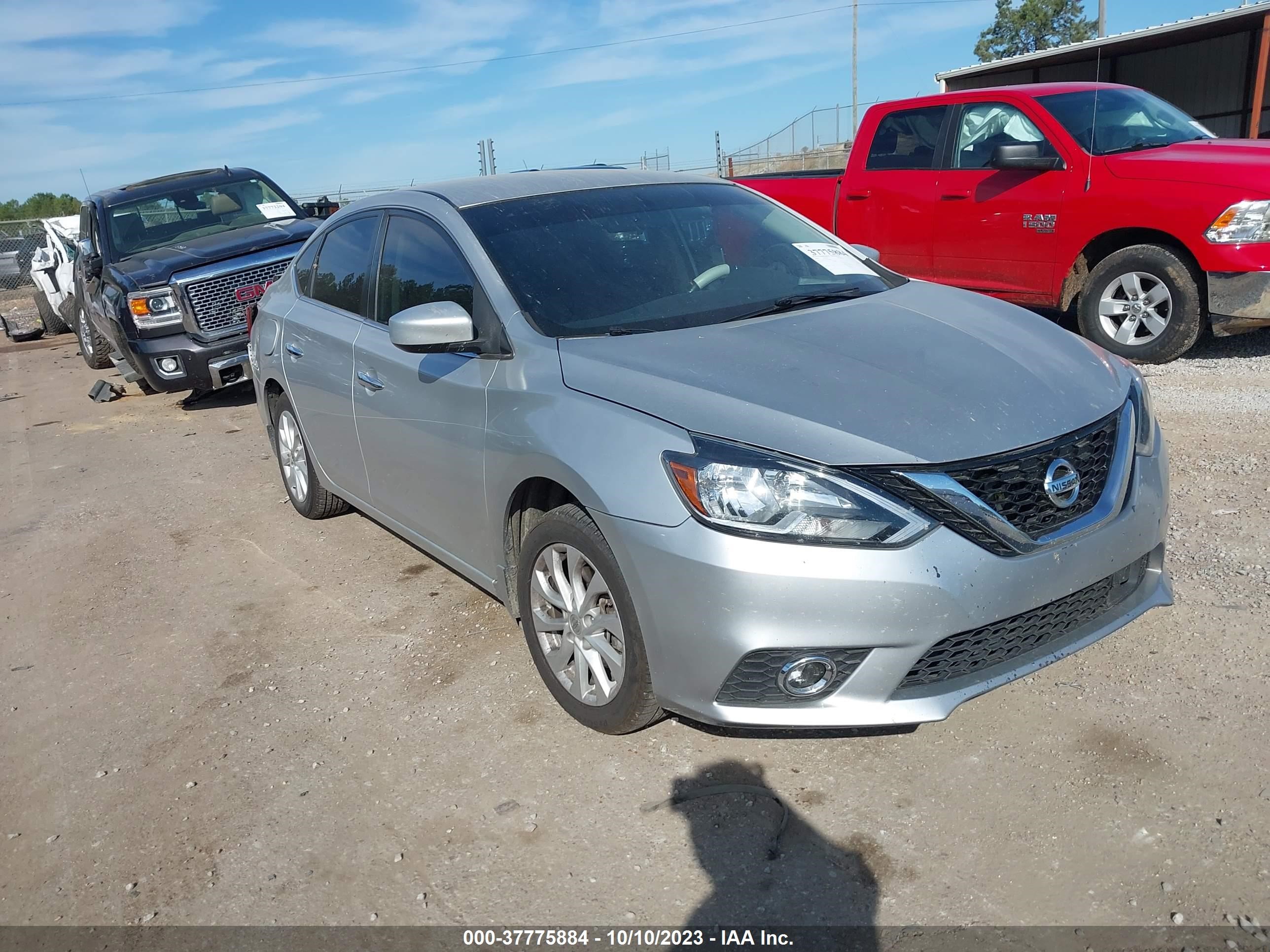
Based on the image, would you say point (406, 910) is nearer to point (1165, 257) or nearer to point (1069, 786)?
point (1069, 786)

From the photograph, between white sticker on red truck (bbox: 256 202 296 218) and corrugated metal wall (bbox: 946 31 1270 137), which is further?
corrugated metal wall (bbox: 946 31 1270 137)

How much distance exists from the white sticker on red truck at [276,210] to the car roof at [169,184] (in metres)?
0.50

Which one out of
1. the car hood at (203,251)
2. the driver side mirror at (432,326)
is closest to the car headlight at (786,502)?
the driver side mirror at (432,326)

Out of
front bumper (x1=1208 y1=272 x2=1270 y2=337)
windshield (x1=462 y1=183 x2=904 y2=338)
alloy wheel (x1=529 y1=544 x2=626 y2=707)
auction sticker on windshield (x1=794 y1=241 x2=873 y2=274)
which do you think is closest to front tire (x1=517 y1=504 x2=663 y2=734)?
alloy wheel (x1=529 y1=544 x2=626 y2=707)

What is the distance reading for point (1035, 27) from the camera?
187 feet

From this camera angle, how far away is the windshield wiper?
349 centimetres

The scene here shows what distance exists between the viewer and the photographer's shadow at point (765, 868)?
7.86ft

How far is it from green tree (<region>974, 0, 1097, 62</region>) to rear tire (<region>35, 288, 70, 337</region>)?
51.6 m

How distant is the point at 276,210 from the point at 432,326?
7693 millimetres

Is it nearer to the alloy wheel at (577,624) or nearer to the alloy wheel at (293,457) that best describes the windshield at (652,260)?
the alloy wheel at (577,624)

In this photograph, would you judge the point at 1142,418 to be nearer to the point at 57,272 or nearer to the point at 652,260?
the point at 652,260

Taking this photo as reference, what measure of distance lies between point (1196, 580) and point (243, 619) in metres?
3.94

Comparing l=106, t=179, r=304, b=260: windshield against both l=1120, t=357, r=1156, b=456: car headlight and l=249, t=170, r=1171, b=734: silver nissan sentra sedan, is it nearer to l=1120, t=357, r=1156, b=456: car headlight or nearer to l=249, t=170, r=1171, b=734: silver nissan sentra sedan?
l=249, t=170, r=1171, b=734: silver nissan sentra sedan

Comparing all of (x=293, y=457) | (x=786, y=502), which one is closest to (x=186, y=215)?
(x=293, y=457)
